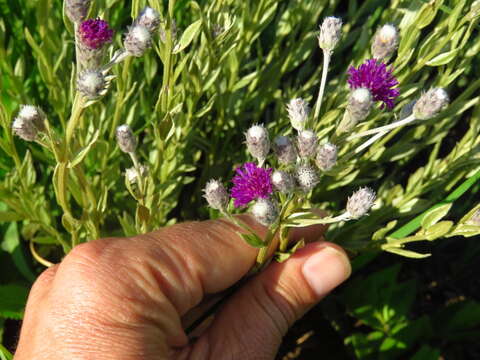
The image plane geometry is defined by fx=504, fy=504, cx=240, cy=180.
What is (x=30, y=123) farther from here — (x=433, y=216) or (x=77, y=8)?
(x=433, y=216)

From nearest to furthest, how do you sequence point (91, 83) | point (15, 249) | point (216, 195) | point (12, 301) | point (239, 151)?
point (91, 83) → point (216, 195) → point (12, 301) → point (15, 249) → point (239, 151)

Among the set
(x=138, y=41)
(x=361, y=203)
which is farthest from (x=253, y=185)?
(x=138, y=41)

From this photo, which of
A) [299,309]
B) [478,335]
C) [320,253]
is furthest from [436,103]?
[478,335]

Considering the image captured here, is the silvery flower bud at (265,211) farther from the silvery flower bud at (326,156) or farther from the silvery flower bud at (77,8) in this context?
the silvery flower bud at (77,8)

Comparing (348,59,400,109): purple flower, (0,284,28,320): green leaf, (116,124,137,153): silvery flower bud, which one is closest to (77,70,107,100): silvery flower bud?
(116,124,137,153): silvery flower bud

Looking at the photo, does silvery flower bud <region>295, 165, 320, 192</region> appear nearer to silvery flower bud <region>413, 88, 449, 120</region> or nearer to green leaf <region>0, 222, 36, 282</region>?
silvery flower bud <region>413, 88, 449, 120</region>

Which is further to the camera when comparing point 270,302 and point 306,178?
point 270,302

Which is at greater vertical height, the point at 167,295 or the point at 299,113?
the point at 299,113
